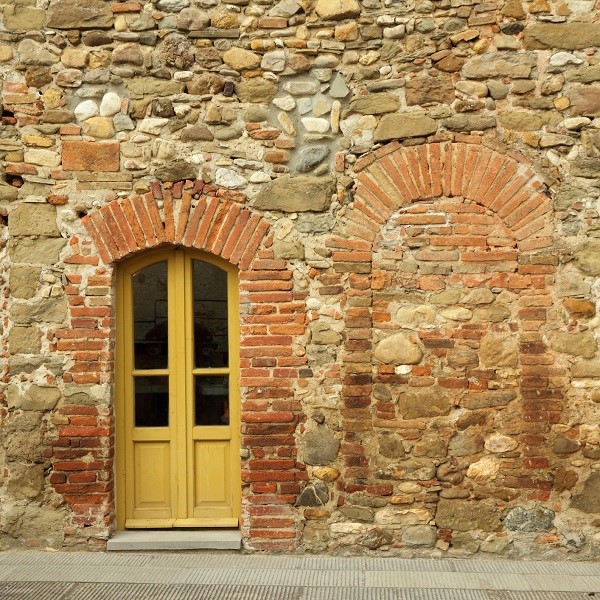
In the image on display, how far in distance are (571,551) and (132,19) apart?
4.76 m

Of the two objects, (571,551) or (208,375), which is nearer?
(571,551)

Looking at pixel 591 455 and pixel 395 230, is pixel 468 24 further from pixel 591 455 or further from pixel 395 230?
pixel 591 455

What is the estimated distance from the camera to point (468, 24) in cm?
536

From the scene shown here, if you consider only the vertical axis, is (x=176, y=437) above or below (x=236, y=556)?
above

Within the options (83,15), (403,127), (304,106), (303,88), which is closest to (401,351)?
(403,127)

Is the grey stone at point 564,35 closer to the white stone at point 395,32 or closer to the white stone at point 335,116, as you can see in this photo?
the white stone at point 395,32

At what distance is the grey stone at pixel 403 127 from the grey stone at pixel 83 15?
206 centimetres

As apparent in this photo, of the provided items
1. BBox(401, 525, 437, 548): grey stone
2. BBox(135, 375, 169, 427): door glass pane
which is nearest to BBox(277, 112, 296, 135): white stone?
BBox(135, 375, 169, 427): door glass pane

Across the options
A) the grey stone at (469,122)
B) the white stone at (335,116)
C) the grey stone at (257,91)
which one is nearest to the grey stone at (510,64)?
the grey stone at (469,122)

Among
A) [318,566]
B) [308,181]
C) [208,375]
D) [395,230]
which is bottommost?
[318,566]

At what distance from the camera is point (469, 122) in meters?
5.35

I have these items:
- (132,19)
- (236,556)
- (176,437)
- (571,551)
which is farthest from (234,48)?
(571,551)

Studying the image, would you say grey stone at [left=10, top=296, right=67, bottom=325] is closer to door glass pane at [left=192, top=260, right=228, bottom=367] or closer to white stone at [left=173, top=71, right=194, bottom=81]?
door glass pane at [left=192, top=260, right=228, bottom=367]

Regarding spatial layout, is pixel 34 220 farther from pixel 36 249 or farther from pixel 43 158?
pixel 43 158
